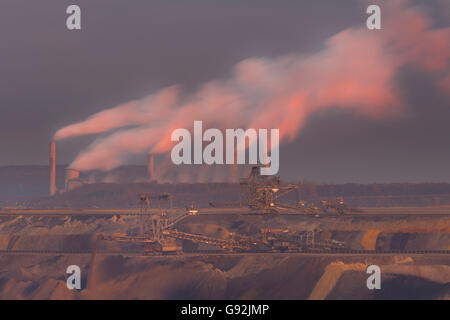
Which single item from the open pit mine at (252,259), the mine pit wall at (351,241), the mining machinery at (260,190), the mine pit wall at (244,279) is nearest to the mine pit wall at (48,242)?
the mine pit wall at (351,241)

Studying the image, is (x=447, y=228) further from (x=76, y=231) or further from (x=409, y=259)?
(x=76, y=231)

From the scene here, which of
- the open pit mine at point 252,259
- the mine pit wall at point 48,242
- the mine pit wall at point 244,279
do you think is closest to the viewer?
the mine pit wall at point 244,279

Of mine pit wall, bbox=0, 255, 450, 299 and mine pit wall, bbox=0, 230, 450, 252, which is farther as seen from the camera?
mine pit wall, bbox=0, 230, 450, 252

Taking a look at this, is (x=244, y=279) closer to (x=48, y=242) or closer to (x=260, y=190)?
(x=260, y=190)

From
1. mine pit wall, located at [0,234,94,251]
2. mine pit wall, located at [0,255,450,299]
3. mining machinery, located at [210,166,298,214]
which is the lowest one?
mine pit wall, located at [0,255,450,299]

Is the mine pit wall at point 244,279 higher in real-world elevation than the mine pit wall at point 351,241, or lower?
lower

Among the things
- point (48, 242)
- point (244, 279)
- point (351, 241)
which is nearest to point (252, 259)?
point (244, 279)

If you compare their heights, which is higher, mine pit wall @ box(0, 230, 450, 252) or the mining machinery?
the mining machinery

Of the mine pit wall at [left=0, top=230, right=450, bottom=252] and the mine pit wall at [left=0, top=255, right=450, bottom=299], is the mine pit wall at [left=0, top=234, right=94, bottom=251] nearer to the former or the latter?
the mine pit wall at [left=0, top=230, right=450, bottom=252]

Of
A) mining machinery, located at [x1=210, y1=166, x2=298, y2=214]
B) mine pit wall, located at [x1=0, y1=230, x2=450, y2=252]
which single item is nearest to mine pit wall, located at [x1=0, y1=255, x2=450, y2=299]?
mine pit wall, located at [x1=0, y1=230, x2=450, y2=252]

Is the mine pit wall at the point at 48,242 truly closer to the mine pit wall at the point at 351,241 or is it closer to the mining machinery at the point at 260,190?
the mine pit wall at the point at 351,241
